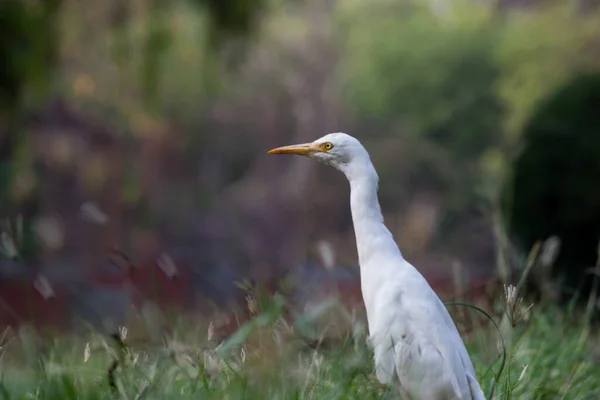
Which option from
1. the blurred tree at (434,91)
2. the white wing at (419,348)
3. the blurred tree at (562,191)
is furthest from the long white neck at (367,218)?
the blurred tree at (434,91)

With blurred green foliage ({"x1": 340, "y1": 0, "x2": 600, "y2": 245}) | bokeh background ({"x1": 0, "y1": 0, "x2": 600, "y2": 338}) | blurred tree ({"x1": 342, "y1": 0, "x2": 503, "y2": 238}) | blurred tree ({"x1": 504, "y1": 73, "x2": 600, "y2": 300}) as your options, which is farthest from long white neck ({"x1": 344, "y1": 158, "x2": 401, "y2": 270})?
blurred tree ({"x1": 342, "y1": 0, "x2": 503, "y2": 238})

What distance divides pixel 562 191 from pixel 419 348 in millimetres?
4056

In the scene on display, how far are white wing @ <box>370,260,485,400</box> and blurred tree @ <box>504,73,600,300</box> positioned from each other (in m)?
3.62

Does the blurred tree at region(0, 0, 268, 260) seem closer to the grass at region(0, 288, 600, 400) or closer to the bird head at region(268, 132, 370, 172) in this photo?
the grass at region(0, 288, 600, 400)

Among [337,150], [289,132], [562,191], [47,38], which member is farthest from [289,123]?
[337,150]

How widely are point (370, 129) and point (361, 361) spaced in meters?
19.0

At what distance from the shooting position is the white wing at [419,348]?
2.70 metres

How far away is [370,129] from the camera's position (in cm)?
2114

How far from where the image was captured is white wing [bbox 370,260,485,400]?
270 cm

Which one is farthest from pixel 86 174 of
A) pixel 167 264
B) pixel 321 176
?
pixel 167 264

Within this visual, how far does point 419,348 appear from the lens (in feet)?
8.92

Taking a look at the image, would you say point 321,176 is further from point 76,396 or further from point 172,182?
point 76,396

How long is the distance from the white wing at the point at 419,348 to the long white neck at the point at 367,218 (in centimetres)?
18

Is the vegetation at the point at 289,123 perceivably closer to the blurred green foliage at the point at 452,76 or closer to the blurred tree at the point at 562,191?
the blurred green foliage at the point at 452,76
